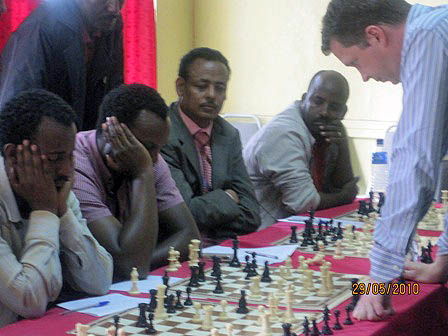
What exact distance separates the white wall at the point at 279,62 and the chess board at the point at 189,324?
14.7 ft

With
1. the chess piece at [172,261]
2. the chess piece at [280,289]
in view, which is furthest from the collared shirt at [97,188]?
the chess piece at [280,289]

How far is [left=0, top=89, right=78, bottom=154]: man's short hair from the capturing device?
7.42ft

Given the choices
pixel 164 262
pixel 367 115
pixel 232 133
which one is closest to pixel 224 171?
pixel 232 133

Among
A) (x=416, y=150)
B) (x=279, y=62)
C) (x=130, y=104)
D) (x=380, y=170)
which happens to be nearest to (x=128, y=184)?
(x=130, y=104)

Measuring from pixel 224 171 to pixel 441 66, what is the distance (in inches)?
74.3

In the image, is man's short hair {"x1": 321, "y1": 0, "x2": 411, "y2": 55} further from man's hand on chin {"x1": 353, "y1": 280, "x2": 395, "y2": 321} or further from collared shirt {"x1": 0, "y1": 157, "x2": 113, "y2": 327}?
collared shirt {"x1": 0, "y1": 157, "x2": 113, "y2": 327}

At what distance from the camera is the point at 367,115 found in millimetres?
6398

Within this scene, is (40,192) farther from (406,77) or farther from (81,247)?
(406,77)

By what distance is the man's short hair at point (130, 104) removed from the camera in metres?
2.93

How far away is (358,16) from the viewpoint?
2.28 metres

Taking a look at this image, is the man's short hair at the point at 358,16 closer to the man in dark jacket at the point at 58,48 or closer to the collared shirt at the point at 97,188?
the collared shirt at the point at 97,188

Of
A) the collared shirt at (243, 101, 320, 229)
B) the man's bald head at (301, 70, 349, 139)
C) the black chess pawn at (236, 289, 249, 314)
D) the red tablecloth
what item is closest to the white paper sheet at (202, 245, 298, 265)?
Result: the red tablecloth
